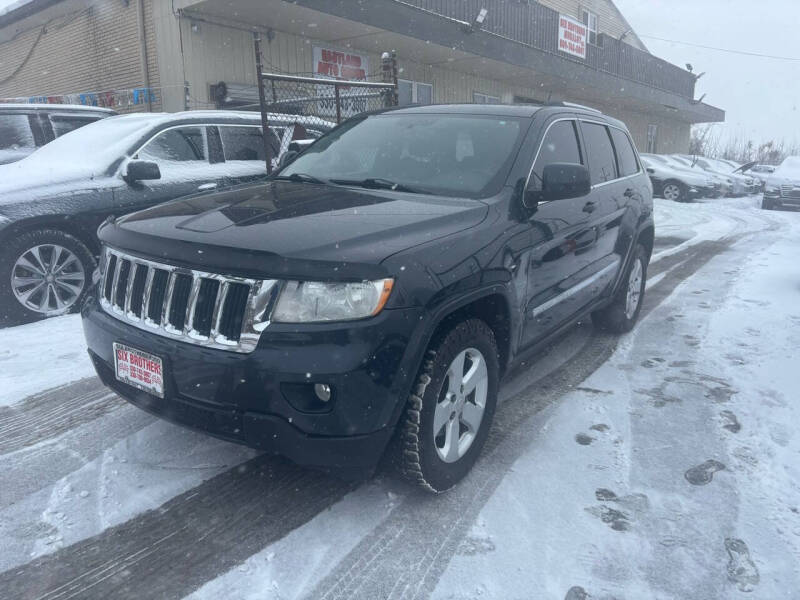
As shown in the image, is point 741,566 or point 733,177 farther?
point 733,177

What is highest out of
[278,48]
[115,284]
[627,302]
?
[278,48]

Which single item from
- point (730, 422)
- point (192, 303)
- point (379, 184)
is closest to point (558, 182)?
point (379, 184)

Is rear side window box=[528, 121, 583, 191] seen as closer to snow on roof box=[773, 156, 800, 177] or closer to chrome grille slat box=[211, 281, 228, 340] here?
chrome grille slat box=[211, 281, 228, 340]

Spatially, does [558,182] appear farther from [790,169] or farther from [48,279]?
[790,169]

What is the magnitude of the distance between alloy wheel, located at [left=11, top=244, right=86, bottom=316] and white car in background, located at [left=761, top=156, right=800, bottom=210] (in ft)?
63.1

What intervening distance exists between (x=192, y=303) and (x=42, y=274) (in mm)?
3505

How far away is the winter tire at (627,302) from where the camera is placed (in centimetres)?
504

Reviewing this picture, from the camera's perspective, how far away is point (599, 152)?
443 centimetres

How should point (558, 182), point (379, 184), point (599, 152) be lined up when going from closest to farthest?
1. point (558, 182)
2. point (379, 184)
3. point (599, 152)

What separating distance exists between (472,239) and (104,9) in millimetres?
12574

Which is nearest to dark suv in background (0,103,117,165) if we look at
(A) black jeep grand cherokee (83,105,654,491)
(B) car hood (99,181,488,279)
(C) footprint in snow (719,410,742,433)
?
(A) black jeep grand cherokee (83,105,654,491)

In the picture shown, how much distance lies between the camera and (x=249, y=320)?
224 cm

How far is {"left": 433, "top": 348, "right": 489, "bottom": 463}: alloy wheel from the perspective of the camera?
2650 millimetres

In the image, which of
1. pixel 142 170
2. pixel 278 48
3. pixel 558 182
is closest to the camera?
pixel 558 182
